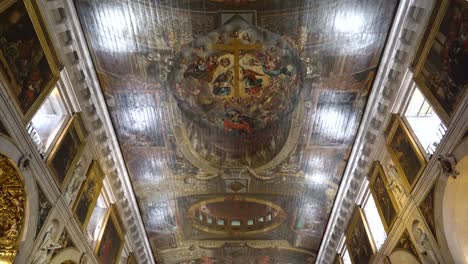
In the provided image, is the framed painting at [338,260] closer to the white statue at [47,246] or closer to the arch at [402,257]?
the arch at [402,257]

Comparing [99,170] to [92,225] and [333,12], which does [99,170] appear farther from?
[333,12]

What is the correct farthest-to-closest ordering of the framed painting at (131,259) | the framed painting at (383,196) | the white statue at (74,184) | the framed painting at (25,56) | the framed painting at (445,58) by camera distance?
the framed painting at (131,259) < the framed painting at (383,196) < the white statue at (74,184) < the framed painting at (445,58) < the framed painting at (25,56)

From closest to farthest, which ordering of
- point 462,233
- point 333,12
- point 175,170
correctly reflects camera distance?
point 462,233
point 333,12
point 175,170

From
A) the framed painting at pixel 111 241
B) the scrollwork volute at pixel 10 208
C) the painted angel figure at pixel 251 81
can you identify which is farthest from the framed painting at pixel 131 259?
the painted angel figure at pixel 251 81

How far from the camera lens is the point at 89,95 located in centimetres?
1116

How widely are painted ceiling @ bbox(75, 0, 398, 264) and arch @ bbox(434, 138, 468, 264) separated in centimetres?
412

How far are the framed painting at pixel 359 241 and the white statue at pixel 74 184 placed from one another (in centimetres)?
943

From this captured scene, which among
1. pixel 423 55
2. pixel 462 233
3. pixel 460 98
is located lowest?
pixel 462 233

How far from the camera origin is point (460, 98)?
25.8ft

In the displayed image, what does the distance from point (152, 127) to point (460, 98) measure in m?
8.98

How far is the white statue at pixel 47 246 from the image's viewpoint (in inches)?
351

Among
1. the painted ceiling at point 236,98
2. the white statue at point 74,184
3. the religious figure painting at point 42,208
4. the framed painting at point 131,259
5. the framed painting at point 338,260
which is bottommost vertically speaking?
the religious figure painting at point 42,208

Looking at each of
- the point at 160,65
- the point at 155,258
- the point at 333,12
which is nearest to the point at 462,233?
the point at 333,12

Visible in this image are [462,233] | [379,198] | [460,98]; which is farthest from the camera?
[379,198]
